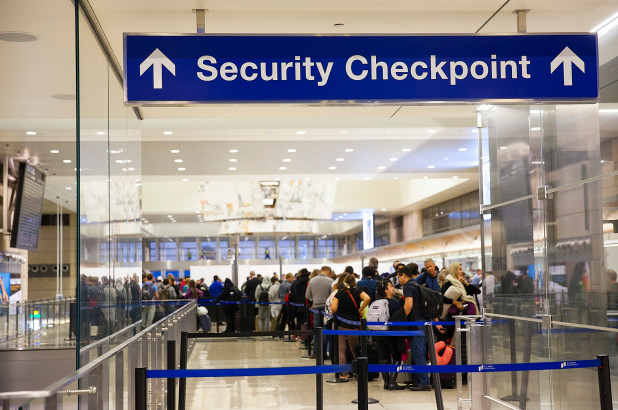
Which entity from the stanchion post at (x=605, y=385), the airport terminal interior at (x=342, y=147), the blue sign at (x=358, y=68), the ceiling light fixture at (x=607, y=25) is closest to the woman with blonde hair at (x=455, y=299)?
the airport terminal interior at (x=342, y=147)

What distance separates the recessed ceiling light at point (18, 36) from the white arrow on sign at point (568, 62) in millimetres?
3960

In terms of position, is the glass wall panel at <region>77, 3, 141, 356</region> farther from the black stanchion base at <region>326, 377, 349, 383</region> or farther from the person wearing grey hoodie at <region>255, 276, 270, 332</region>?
the person wearing grey hoodie at <region>255, 276, 270, 332</region>

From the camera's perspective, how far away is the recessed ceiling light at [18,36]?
241 inches

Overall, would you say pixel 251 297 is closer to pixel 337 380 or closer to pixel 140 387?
pixel 337 380

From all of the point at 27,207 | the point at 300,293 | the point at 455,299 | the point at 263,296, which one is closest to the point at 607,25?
the point at 455,299

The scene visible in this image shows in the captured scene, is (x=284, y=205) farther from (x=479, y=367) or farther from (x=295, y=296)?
(x=479, y=367)

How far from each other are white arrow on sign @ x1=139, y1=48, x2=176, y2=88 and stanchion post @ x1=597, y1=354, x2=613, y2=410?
3251 millimetres

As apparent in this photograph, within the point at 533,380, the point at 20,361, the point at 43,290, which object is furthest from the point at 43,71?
the point at 43,290

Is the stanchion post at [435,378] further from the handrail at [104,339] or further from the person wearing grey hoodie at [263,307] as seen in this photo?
the person wearing grey hoodie at [263,307]

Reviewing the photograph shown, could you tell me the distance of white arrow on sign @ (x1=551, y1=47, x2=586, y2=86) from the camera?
4887 millimetres

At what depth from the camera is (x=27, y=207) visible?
658 inches

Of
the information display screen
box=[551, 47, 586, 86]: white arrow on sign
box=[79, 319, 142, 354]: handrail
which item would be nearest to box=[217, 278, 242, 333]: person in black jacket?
the information display screen

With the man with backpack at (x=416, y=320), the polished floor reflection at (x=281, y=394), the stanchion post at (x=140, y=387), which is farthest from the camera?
the man with backpack at (x=416, y=320)

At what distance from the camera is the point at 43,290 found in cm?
3391
